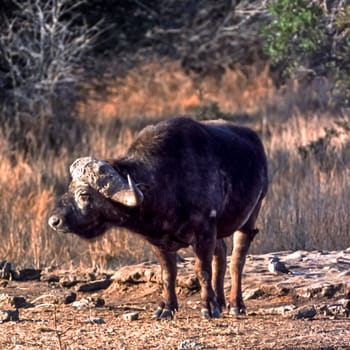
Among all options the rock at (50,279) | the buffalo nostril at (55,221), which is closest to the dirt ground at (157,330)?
the buffalo nostril at (55,221)

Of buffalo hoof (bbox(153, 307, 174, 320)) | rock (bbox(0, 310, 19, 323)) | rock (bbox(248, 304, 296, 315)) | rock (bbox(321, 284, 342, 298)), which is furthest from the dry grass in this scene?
rock (bbox(0, 310, 19, 323))

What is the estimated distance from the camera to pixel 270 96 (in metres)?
26.0

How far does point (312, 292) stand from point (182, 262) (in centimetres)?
181

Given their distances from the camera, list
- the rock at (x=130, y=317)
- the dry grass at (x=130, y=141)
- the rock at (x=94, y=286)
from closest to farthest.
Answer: the rock at (x=130, y=317) → the rock at (x=94, y=286) → the dry grass at (x=130, y=141)

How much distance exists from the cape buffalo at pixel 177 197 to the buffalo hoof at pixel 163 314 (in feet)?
0.04

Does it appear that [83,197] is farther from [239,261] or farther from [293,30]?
[293,30]

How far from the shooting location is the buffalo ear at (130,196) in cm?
809

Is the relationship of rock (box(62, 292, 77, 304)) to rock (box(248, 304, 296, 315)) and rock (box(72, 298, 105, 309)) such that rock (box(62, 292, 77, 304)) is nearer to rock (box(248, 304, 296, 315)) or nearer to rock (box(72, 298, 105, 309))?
rock (box(72, 298, 105, 309))

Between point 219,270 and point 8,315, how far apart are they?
2.10 m

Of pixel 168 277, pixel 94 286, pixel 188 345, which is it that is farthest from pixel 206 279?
pixel 94 286

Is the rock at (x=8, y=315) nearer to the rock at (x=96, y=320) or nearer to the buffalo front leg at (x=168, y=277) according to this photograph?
the rock at (x=96, y=320)

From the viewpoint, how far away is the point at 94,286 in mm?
10828

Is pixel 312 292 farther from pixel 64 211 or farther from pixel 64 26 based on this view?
pixel 64 26

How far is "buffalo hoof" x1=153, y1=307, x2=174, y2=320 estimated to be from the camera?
29.2ft
